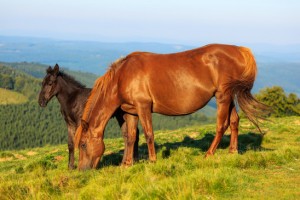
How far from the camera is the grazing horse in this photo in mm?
11672

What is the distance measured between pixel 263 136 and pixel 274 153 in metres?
5.32

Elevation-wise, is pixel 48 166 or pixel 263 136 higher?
pixel 263 136

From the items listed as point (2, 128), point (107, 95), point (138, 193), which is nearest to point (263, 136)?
point (107, 95)

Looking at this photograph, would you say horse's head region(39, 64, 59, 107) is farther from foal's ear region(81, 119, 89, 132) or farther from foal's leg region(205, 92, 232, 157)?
foal's leg region(205, 92, 232, 157)

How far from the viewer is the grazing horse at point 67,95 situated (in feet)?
38.3

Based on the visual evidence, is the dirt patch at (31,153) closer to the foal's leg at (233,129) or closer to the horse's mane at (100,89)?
the horse's mane at (100,89)

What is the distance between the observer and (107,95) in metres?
9.49

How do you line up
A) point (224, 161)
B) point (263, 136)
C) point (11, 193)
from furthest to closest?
1. point (263, 136)
2. point (224, 161)
3. point (11, 193)

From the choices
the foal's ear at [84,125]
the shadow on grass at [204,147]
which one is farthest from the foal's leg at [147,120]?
the shadow on grass at [204,147]

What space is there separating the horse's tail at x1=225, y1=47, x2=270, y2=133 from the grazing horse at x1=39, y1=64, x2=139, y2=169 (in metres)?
5.15

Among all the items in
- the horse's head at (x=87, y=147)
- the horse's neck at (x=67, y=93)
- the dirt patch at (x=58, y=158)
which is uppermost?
the horse's neck at (x=67, y=93)

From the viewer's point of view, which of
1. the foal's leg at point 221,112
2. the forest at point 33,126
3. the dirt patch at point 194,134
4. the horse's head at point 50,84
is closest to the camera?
the foal's leg at point 221,112

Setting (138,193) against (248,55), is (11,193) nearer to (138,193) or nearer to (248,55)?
(138,193)

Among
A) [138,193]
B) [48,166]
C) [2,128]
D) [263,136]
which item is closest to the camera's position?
[138,193]
